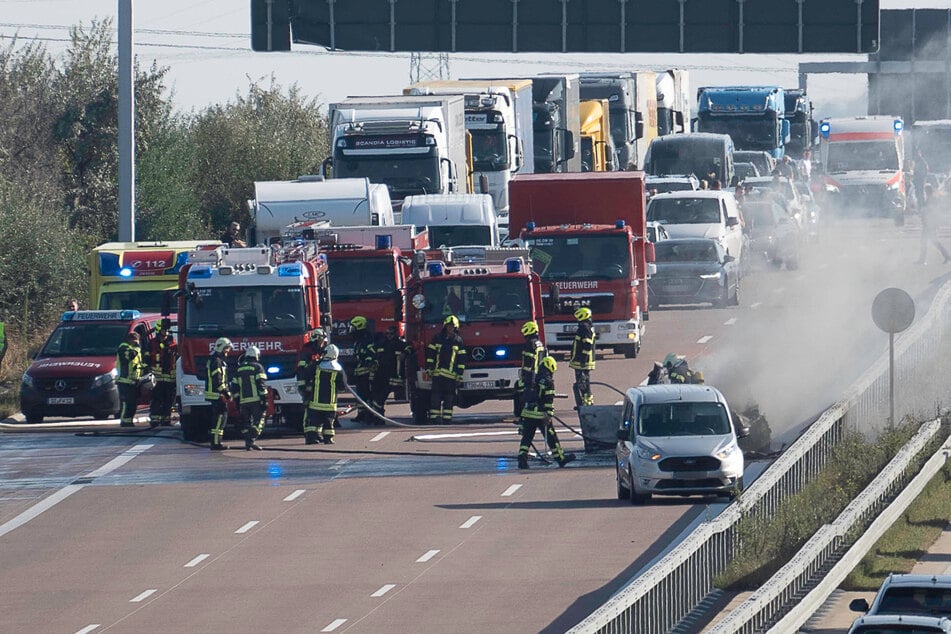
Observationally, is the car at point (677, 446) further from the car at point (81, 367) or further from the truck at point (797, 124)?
the truck at point (797, 124)

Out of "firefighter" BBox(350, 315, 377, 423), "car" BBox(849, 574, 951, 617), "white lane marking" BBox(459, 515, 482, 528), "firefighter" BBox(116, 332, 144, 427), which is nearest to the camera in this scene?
"car" BBox(849, 574, 951, 617)

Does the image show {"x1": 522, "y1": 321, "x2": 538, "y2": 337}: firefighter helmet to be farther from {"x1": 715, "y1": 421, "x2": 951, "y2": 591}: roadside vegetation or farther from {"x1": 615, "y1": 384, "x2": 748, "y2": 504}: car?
{"x1": 715, "y1": 421, "x2": 951, "y2": 591}: roadside vegetation

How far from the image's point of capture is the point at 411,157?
3981cm

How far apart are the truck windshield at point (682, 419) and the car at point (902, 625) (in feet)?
30.1

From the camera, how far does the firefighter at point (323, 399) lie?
26766 mm

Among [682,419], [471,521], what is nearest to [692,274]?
[682,419]

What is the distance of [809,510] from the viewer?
66.5ft

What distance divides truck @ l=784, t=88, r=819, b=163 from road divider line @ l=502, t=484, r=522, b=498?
50.0 m

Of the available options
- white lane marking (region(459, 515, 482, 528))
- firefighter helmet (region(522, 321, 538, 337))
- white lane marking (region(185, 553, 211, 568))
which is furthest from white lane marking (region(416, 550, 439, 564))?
firefighter helmet (region(522, 321, 538, 337))

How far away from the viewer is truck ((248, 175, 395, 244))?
114 ft

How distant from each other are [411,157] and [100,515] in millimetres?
18067

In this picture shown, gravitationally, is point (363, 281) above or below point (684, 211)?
below

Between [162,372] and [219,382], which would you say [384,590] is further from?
[162,372]

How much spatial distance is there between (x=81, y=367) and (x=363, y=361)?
500cm
